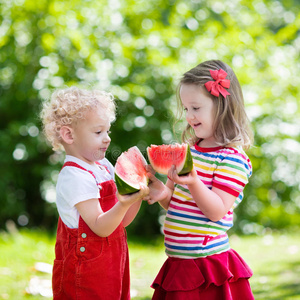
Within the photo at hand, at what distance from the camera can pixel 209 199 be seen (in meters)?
2.59

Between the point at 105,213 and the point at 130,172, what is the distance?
0.24m

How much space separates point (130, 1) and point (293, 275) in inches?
148

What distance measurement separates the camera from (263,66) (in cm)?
649

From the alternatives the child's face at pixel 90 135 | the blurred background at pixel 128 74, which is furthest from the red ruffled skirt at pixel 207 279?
the blurred background at pixel 128 74

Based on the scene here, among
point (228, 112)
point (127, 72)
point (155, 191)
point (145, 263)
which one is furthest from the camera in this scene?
point (127, 72)

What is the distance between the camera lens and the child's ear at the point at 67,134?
270cm

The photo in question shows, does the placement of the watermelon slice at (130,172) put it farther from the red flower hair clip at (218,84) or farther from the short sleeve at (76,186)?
the red flower hair clip at (218,84)

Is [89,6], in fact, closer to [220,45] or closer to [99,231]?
[220,45]

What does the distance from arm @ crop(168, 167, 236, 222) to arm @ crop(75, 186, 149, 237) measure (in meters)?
0.20

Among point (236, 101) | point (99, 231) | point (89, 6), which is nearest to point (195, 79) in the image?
point (236, 101)

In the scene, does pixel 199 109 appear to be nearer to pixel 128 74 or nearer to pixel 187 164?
pixel 187 164

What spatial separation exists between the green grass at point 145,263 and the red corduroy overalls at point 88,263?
1537 mm

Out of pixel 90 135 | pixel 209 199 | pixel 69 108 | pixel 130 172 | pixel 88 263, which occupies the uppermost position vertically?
pixel 69 108

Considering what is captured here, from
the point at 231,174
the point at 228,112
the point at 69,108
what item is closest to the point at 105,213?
the point at 69,108
